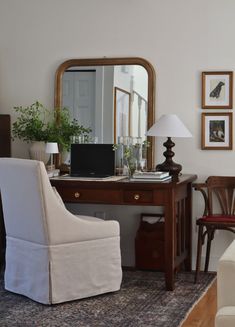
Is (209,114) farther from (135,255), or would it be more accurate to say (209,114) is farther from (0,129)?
(0,129)

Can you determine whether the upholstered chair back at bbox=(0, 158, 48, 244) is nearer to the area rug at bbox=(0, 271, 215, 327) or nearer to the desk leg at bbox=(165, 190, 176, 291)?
the area rug at bbox=(0, 271, 215, 327)

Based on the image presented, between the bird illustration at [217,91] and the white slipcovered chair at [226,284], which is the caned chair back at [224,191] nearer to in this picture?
the bird illustration at [217,91]

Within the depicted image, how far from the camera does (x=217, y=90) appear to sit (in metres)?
4.88

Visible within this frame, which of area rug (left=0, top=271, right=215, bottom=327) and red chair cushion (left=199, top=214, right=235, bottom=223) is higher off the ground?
red chair cushion (left=199, top=214, right=235, bottom=223)

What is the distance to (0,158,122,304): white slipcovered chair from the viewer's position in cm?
388

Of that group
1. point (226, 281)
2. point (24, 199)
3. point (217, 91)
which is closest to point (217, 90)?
point (217, 91)

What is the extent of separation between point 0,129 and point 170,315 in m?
2.20

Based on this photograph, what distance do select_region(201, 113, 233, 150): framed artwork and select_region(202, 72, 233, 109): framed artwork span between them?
8 cm

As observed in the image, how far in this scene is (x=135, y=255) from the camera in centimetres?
497

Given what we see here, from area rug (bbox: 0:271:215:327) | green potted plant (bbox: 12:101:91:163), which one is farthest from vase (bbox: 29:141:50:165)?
area rug (bbox: 0:271:215:327)

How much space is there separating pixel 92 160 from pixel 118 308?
1.29 metres

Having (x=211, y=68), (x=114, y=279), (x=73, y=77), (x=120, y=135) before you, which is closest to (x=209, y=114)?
(x=211, y=68)

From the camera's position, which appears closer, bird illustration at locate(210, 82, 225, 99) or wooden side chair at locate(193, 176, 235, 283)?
wooden side chair at locate(193, 176, 235, 283)

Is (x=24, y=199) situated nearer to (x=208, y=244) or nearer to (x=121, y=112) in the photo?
(x=121, y=112)
